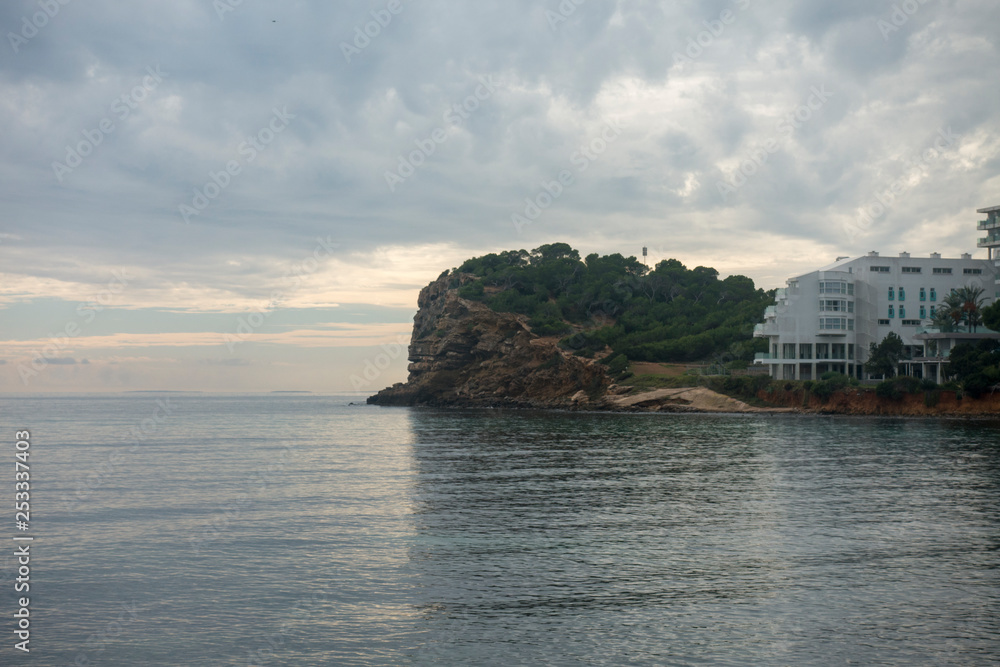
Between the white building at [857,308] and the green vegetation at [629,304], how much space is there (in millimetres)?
12360

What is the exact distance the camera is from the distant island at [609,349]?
383 ft

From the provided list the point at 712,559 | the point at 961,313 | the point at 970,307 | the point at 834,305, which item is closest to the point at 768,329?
the point at 834,305

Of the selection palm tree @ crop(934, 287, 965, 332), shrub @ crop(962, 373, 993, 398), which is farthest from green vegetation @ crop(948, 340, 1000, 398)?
palm tree @ crop(934, 287, 965, 332)

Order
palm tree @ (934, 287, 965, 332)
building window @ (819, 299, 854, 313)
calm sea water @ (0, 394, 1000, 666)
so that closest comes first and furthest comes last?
calm sea water @ (0, 394, 1000, 666), palm tree @ (934, 287, 965, 332), building window @ (819, 299, 854, 313)

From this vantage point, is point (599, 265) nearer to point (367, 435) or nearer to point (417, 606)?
point (367, 435)

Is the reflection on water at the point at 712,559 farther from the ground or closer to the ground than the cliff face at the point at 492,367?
closer to the ground

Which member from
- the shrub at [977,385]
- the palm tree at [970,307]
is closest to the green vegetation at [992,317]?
the palm tree at [970,307]

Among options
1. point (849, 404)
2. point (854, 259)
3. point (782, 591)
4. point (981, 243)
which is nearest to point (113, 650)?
point (782, 591)

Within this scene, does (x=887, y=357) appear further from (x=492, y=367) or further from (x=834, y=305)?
(x=492, y=367)

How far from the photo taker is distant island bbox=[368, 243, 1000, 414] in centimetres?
11688

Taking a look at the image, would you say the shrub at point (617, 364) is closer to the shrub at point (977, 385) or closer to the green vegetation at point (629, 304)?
the green vegetation at point (629, 304)

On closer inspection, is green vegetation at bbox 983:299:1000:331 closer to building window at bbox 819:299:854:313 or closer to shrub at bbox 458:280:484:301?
building window at bbox 819:299:854:313

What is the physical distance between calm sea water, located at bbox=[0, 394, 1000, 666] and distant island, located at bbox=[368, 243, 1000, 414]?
61.1m

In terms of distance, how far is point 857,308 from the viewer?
423 feet
